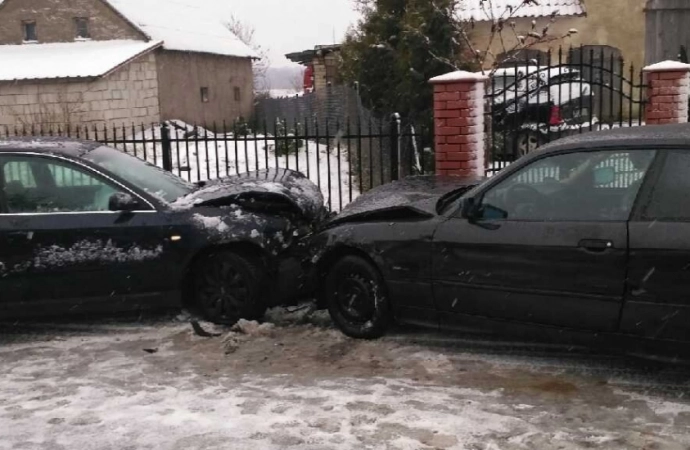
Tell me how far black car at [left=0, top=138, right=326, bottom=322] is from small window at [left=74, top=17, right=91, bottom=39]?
21965 mm

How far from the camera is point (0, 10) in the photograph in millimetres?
27031

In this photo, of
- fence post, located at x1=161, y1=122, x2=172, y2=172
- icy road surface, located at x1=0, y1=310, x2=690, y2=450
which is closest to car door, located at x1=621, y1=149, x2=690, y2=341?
icy road surface, located at x1=0, y1=310, x2=690, y2=450

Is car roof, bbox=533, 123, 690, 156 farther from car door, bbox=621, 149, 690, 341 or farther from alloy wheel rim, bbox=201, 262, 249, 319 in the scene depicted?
alloy wheel rim, bbox=201, 262, 249, 319

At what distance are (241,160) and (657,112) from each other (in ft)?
34.2

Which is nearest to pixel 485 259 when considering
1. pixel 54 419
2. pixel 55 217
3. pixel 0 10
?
pixel 54 419

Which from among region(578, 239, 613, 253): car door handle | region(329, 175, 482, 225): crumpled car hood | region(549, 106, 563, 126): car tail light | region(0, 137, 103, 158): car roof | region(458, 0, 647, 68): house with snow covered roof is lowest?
region(578, 239, 613, 253): car door handle

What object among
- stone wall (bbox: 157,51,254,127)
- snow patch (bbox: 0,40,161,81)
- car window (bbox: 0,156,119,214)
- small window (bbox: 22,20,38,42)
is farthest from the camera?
small window (bbox: 22,20,38,42)

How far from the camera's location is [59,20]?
2650cm

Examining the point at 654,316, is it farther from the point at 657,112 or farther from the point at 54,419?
the point at 657,112

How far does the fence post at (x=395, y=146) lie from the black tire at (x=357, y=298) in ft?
10.4

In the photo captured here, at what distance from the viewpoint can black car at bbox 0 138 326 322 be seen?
604 cm

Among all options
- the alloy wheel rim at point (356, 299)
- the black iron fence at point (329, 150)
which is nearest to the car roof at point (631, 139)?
the alloy wheel rim at point (356, 299)

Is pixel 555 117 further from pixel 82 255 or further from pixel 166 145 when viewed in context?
pixel 82 255

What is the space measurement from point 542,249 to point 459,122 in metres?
3.57
